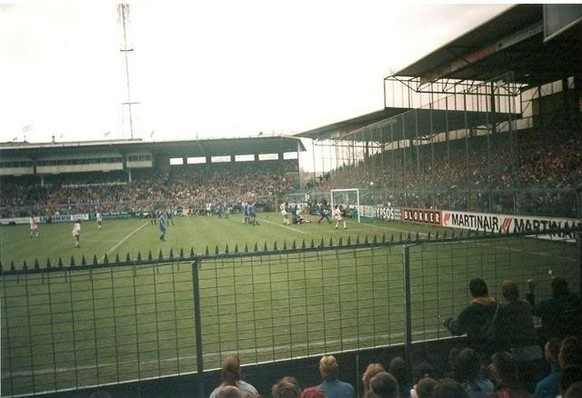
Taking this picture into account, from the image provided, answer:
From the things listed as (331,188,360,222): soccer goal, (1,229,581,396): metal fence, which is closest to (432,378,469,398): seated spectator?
(1,229,581,396): metal fence

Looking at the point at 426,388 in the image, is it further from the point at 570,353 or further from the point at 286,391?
the point at 570,353

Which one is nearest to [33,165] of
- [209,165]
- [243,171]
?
[209,165]

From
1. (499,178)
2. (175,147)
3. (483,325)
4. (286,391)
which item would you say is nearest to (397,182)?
(499,178)

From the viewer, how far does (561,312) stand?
4898 millimetres

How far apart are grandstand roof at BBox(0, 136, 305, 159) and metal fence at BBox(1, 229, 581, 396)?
3969cm

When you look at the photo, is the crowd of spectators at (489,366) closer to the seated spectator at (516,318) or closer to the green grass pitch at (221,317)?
the seated spectator at (516,318)

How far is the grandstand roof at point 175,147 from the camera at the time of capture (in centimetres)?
4606

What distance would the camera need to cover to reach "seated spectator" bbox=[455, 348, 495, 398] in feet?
12.1

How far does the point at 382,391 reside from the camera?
3.34m

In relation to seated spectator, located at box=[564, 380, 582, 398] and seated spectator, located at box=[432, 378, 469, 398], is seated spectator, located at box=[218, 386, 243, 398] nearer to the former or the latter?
seated spectator, located at box=[432, 378, 469, 398]

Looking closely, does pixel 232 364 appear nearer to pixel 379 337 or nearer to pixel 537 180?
pixel 379 337

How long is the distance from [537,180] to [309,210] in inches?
810

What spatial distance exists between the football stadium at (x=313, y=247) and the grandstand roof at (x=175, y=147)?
308 millimetres

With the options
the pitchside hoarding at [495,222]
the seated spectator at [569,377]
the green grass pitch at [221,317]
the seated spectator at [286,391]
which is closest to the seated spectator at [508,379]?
the seated spectator at [569,377]
